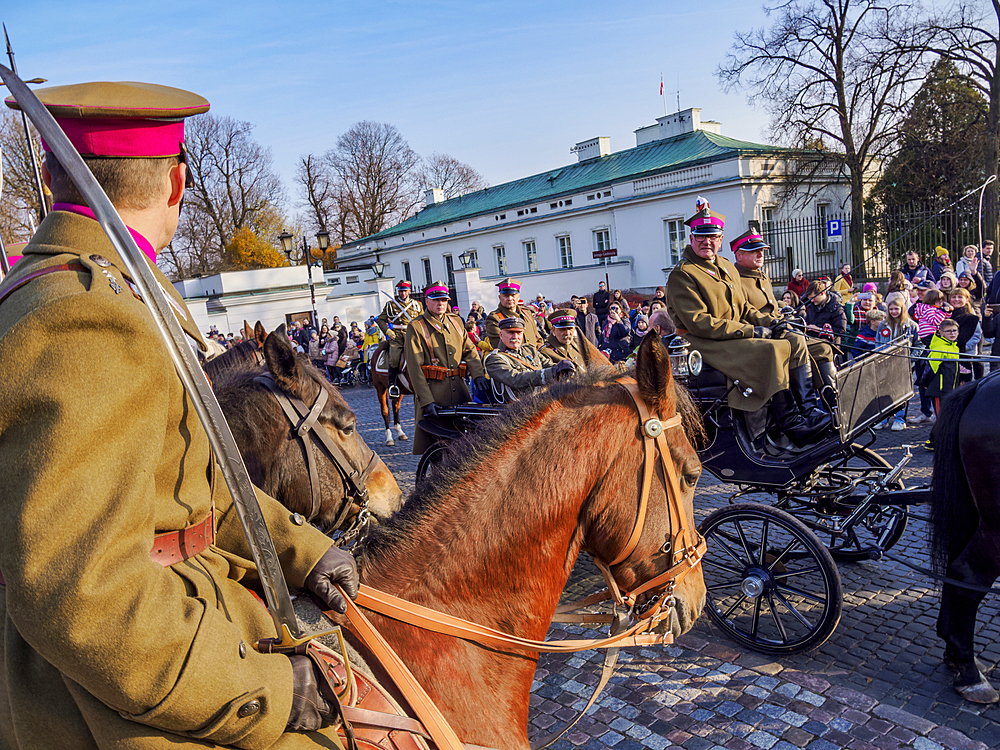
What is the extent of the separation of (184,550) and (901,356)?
212 inches

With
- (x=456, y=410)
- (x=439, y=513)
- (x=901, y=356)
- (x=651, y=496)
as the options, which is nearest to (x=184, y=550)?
(x=439, y=513)

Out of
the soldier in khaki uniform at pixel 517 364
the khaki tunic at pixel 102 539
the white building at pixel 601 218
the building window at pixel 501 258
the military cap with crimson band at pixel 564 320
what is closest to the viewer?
the khaki tunic at pixel 102 539

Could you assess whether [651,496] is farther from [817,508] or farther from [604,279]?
[604,279]

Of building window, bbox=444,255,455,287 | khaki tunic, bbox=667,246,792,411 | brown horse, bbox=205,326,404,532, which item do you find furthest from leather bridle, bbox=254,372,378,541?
building window, bbox=444,255,455,287

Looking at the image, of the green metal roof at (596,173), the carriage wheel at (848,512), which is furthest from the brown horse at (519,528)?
the green metal roof at (596,173)

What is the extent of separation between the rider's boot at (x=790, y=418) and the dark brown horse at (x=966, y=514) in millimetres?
1079

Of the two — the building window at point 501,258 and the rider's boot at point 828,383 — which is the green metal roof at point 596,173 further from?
the rider's boot at point 828,383

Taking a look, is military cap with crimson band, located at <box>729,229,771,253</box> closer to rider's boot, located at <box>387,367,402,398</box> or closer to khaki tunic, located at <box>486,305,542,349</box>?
khaki tunic, located at <box>486,305,542,349</box>

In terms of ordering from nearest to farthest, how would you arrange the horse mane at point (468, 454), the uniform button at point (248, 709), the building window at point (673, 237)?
the uniform button at point (248, 709) < the horse mane at point (468, 454) < the building window at point (673, 237)

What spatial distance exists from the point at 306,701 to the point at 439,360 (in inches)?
296

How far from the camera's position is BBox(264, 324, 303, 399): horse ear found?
361 centimetres

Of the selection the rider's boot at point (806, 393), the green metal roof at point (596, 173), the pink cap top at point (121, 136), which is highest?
the green metal roof at point (596, 173)

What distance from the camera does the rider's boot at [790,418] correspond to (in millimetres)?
5051

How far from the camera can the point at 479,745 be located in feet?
5.89
